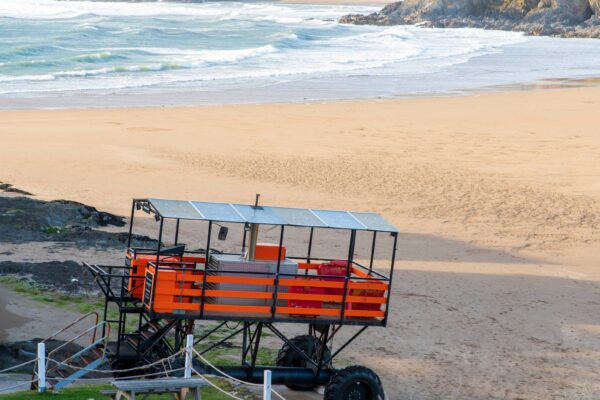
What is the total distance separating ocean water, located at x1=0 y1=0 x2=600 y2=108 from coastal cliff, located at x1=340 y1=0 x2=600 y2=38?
20.0 ft

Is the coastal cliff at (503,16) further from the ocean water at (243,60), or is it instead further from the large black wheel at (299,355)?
the large black wheel at (299,355)

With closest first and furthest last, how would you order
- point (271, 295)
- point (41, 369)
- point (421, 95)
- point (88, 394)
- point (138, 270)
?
1. point (41, 369)
2. point (88, 394)
3. point (271, 295)
4. point (138, 270)
5. point (421, 95)

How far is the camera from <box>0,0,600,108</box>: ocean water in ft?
140

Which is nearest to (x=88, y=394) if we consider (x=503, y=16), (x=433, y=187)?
(x=433, y=187)

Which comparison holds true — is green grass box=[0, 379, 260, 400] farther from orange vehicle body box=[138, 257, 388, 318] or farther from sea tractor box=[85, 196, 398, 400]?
orange vehicle body box=[138, 257, 388, 318]

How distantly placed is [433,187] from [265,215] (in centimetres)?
1376

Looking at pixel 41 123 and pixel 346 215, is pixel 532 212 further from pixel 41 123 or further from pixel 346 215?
pixel 41 123

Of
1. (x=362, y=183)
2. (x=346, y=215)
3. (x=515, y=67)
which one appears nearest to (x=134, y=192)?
(x=362, y=183)

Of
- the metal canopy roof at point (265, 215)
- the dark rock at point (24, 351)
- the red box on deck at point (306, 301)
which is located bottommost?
the dark rock at point (24, 351)

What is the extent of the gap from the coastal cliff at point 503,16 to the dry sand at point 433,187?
181 ft

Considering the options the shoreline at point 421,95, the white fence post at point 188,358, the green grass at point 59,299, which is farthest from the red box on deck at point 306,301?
the shoreline at point 421,95

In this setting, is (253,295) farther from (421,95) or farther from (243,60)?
(243,60)

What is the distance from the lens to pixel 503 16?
10381 cm

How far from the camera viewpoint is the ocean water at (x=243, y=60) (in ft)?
140
